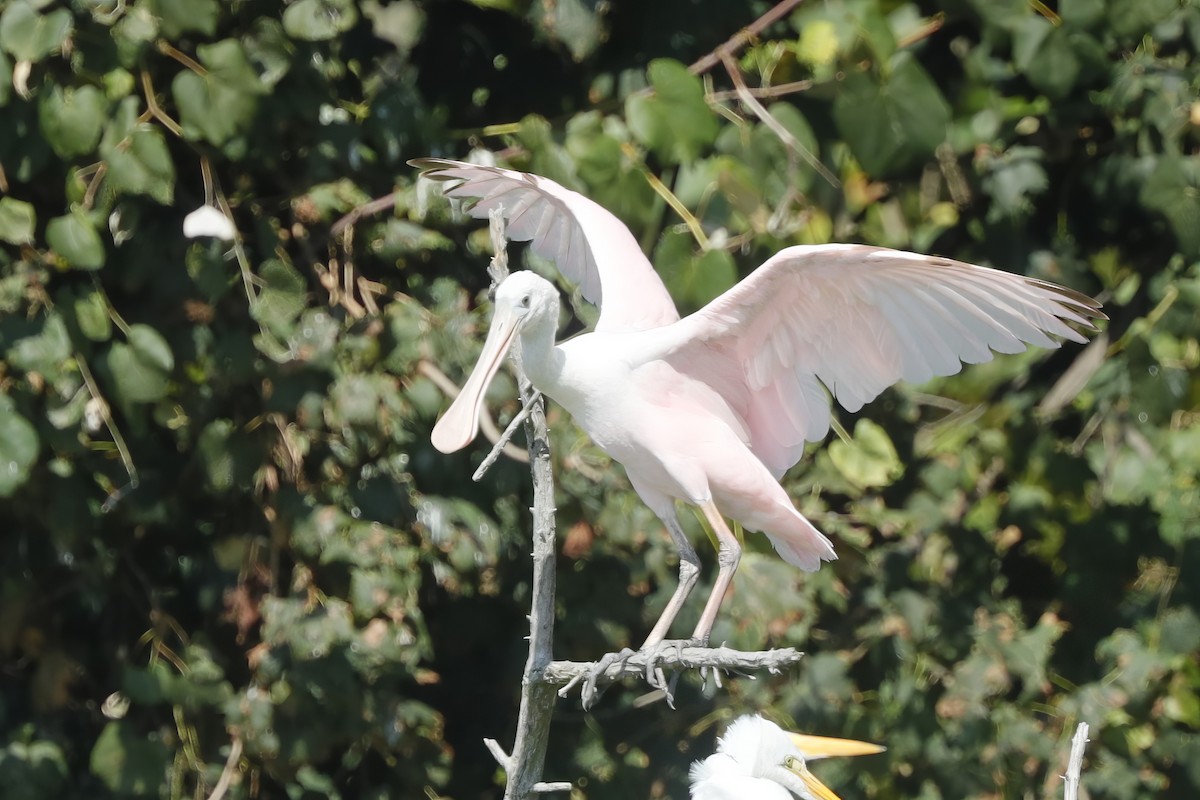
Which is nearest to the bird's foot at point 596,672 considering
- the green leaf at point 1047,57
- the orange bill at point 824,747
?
the orange bill at point 824,747

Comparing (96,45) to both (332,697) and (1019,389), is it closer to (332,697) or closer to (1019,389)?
(332,697)

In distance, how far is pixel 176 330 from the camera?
3.56 meters

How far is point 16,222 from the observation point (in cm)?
333

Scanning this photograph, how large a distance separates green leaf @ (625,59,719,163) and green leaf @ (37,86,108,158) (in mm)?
930

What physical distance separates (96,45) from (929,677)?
217cm

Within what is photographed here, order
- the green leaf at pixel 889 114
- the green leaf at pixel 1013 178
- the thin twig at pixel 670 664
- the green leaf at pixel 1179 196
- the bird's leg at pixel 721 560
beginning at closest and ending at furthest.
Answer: the thin twig at pixel 670 664 → the bird's leg at pixel 721 560 → the green leaf at pixel 889 114 → the green leaf at pixel 1179 196 → the green leaf at pixel 1013 178

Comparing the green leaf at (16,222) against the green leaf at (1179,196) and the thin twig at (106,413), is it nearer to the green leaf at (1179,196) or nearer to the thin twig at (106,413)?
the thin twig at (106,413)

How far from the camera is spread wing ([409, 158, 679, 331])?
2918mm

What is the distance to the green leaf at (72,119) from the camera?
3.29 meters

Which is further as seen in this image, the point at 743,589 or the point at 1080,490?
the point at 1080,490

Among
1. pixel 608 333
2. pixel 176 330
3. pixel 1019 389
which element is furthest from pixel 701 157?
pixel 1019 389

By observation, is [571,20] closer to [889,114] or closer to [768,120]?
[768,120]

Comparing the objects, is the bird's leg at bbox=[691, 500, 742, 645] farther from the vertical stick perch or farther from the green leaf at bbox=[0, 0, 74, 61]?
the green leaf at bbox=[0, 0, 74, 61]

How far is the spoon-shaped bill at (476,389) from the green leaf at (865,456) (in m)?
1.30
